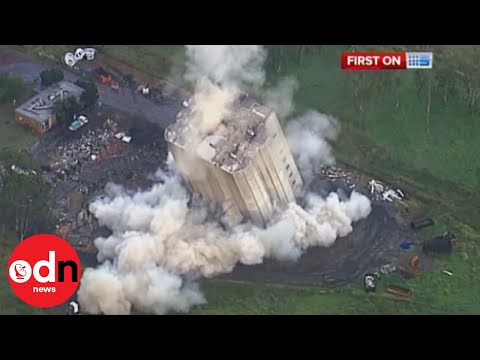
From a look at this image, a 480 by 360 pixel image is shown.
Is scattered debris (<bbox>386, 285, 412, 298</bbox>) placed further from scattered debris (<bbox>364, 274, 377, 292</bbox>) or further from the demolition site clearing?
the demolition site clearing

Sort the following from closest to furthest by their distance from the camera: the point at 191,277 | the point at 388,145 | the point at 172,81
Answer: the point at 191,277
the point at 388,145
the point at 172,81

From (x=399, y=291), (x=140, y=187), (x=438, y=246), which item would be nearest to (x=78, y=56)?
(x=140, y=187)

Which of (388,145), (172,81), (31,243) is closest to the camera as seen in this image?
(31,243)

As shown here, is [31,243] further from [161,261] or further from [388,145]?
[388,145]

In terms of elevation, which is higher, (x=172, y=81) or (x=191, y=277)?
(x=172, y=81)

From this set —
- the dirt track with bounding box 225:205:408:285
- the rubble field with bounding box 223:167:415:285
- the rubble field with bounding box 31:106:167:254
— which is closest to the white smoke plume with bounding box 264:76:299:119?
the rubble field with bounding box 31:106:167:254

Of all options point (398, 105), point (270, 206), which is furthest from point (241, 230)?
point (398, 105)
